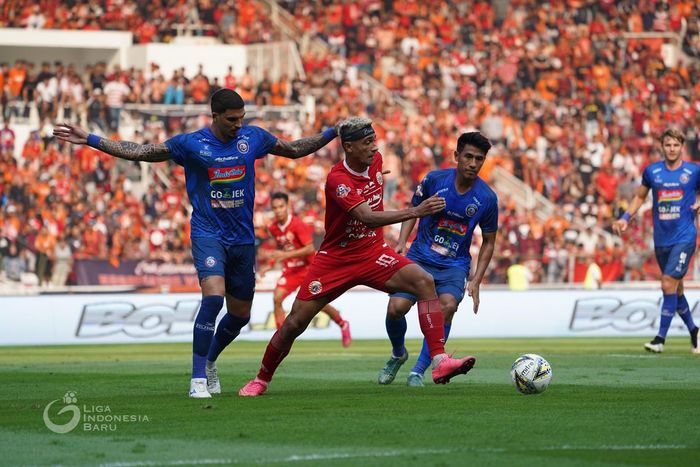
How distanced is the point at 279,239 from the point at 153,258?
976cm

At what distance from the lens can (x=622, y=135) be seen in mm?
38219

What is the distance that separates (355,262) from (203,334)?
1.46m

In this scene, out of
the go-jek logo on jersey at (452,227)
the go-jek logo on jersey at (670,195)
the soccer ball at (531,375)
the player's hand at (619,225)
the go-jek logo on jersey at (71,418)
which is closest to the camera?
the go-jek logo on jersey at (71,418)

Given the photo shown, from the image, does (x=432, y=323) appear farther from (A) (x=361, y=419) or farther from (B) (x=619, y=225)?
(B) (x=619, y=225)

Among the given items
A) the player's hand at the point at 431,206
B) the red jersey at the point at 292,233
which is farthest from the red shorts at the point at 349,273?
the red jersey at the point at 292,233

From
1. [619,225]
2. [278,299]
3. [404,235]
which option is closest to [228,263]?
[404,235]

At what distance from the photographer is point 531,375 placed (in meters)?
10.8

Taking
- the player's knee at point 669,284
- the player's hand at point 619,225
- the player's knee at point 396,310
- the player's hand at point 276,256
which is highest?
the player's knee at point 396,310

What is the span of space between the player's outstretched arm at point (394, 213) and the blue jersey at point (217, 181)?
1.00 metres

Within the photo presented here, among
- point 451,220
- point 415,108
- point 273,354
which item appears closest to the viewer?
point 273,354

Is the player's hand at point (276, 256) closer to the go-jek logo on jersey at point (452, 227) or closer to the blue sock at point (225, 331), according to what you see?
the go-jek logo on jersey at point (452, 227)

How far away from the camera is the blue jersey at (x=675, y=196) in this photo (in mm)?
17766

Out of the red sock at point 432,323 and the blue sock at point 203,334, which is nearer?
the blue sock at point 203,334

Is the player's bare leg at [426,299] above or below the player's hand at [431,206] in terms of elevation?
below
